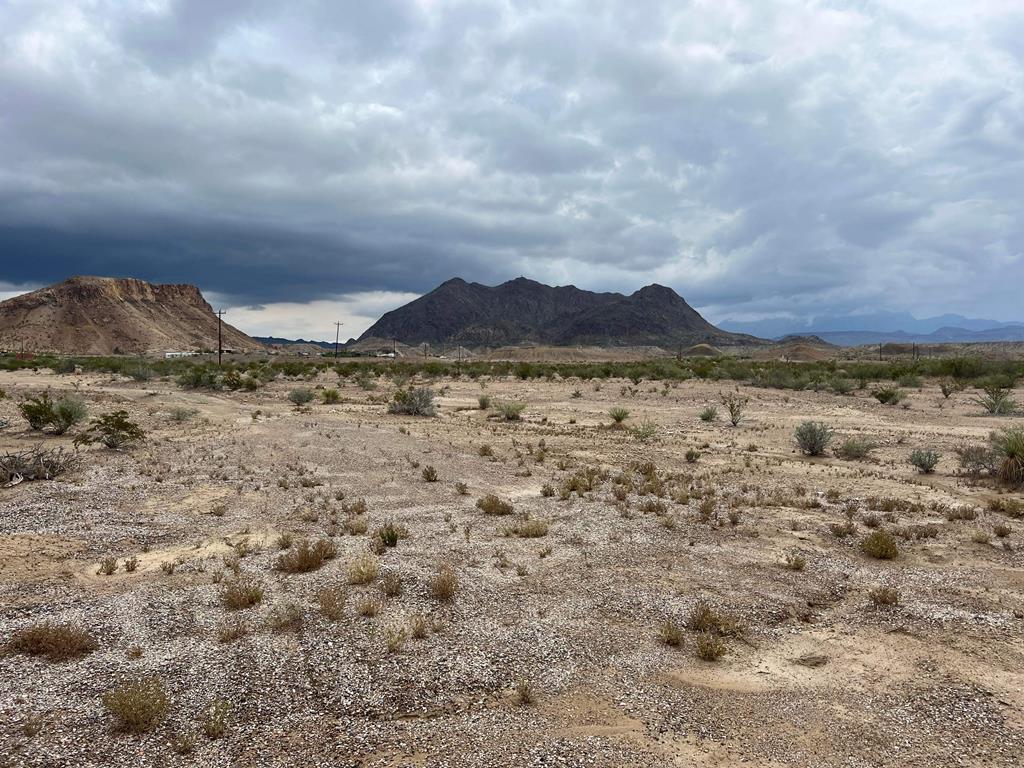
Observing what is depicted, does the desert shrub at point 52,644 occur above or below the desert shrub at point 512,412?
below

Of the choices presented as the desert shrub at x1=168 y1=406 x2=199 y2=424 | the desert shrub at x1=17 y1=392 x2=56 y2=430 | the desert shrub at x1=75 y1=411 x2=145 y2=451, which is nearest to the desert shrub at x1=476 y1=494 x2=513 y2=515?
the desert shrub at x1=75 y1=411 x2=145 y2=451

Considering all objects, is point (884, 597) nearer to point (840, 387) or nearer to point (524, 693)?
point (524, 693)

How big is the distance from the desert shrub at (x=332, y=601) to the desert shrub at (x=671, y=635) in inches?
150

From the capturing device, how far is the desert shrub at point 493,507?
41.7 feet

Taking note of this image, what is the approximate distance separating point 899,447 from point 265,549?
19346 mm

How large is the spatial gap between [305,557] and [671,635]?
5231 millimetres

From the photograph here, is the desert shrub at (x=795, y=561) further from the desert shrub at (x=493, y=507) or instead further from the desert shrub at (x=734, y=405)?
the desert shrub at (x=734, y=405)

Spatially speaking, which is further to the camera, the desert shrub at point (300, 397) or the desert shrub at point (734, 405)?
the desert shrub at point (300, 397)

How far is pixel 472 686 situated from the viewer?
6195 millimetres

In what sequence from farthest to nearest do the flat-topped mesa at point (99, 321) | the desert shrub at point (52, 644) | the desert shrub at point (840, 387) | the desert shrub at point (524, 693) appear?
1. the flat-topped mesa at point (99, 321)
2. the desert shrub at point (840, 387)
3. the desert shrub at point (52, 644)
4. the desert shrub at point (524, 693)

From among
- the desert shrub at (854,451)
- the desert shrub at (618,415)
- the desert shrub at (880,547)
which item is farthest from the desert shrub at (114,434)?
the desert shrub at (854,451)

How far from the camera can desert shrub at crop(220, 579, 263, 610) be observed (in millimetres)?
7734

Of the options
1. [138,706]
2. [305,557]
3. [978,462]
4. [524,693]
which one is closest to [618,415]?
[978,462]

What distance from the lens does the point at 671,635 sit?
715 centimetres
